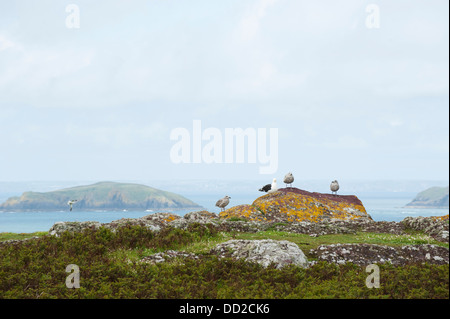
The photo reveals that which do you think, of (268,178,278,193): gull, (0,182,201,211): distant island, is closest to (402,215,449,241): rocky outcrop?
(268,178,278,193): gull

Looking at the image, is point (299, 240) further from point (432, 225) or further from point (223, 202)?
point (223, 202)

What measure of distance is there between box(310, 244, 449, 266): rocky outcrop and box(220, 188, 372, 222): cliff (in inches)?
467

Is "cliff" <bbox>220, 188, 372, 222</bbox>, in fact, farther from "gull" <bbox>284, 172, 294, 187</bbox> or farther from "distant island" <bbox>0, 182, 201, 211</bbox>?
"distant island" <bbox>0, 182, 201, 211</bbox>

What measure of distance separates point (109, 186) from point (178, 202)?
4414 cm

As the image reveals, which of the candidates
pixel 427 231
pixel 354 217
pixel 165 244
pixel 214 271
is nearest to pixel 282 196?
pixel 354 217

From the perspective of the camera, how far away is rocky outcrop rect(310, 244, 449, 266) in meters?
15.0

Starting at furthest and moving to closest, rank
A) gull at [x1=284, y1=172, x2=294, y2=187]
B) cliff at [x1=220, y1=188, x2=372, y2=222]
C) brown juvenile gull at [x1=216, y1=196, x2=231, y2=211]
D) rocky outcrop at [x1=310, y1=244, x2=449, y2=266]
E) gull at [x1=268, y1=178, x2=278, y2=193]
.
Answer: gull at [x1=284, y1=172, x2=294, y2=187], gull at [x1=268, y1=178, x2=278, y2=193], brown juvenile gull at [x1=216, y1=196, x2=231, y2=211], cliff at [x1=220, y1=188, x2=372, y2=222], rocky outcrop at [x1=310, y1=244, x2=449, y2=266]

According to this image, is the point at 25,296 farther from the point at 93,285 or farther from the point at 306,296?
the point at 306,296

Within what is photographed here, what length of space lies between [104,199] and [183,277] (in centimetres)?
14717

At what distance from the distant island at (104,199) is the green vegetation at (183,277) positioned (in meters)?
111

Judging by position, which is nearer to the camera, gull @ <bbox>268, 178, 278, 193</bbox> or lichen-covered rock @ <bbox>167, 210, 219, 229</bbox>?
lichen-covered rock @ <bbox>167, 210, 219, 229</bbox>

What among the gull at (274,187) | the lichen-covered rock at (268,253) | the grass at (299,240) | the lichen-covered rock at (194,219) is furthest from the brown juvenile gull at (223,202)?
the lichen-covered rock at (268,253)

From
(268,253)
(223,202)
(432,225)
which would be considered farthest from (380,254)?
(223,202)

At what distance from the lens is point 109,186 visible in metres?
167
